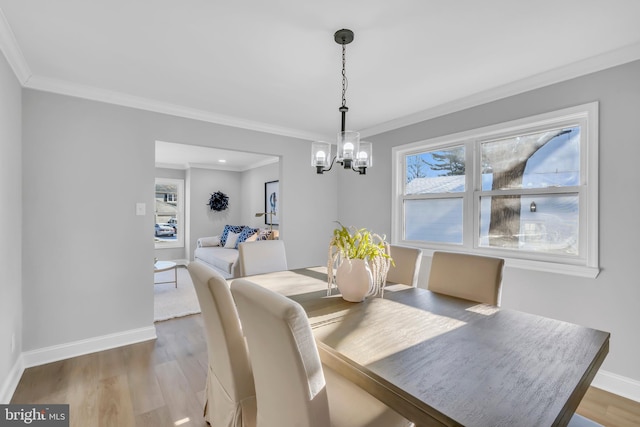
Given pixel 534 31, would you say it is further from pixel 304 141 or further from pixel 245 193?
pixel 245 193

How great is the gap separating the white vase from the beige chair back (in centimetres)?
73

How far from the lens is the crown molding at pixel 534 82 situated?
2.09m

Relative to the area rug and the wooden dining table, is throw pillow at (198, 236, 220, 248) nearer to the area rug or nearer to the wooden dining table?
the area rug

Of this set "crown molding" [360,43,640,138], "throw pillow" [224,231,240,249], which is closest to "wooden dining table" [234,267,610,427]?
"crown molding" [360,43,640,138]

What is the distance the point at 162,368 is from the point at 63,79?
257 cm

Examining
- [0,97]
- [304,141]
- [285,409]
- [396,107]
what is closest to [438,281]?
[285,409]

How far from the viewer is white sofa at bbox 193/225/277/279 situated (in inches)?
196

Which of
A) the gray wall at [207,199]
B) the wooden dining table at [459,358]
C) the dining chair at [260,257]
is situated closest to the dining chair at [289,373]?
the wooden dining table at [459,358]

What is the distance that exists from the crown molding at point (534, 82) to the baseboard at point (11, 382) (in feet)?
13.5

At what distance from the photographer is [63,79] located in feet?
8.37

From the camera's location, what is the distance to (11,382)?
7.00 feet

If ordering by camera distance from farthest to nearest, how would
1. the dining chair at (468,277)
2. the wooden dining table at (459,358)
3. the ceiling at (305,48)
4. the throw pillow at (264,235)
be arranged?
1. the throw pillow at (264,235)
2. the dining chair at (468,277)
3. the ceiling at (305,48)
4. the wooden dining table at (459,358)

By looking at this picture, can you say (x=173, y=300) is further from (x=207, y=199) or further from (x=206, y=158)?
(x=207, y=199)

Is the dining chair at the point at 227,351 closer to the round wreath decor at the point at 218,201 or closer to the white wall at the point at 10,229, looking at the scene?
the white wall at the point at 10,229
